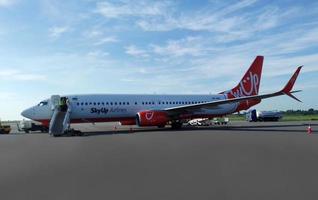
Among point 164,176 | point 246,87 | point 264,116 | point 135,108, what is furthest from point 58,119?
point 264,116

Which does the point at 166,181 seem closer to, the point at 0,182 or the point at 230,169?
the point at 230,169

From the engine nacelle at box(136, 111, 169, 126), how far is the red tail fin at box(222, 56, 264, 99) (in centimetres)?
960

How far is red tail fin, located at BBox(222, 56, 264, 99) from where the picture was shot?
121ft

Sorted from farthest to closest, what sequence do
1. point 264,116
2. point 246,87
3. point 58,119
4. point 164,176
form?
point 264,116 < point 246,87 < point 58,119 < point 164,176

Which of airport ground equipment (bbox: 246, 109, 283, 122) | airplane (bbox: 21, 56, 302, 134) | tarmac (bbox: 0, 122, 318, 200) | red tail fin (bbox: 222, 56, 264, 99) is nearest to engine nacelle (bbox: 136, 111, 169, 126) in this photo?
airplane (bbox: 21, 56, 302, 134)

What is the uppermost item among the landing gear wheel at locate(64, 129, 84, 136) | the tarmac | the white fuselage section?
the white fuselage section

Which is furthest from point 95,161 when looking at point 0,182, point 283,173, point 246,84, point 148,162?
point 246,84

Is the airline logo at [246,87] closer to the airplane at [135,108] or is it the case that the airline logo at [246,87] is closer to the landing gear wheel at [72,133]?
the airplane at [135,108]

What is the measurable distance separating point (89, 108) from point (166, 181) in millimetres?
22349

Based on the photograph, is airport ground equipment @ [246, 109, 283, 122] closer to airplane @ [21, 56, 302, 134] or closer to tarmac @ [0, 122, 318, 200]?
airplane @ [21, 56, 302, 134]

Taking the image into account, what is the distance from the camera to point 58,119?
26750 mm

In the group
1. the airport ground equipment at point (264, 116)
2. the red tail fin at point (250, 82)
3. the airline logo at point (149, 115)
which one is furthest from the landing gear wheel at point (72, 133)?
the airport ground equipment at point (264, 116)

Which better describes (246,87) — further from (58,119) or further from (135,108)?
(58,119)

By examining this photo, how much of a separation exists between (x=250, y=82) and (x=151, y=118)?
13.3 m
